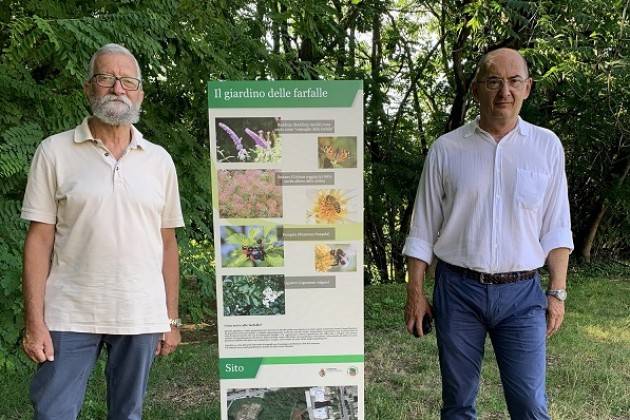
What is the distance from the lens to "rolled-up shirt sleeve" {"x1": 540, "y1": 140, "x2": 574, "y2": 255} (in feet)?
8.18

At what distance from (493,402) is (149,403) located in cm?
248

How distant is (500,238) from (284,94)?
1.19 metres

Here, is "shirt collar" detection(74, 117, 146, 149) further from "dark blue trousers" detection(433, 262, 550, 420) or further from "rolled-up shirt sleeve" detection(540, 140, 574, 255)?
"rolled-up shirt sleeve" detection(540, 140, 574, 255)

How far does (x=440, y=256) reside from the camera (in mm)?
2605

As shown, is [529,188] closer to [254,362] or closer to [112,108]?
[254,362]

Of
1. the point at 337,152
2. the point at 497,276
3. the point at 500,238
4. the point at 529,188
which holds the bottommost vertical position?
the point at 497,276

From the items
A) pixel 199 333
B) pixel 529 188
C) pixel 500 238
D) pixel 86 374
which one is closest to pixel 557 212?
pixel 529 188

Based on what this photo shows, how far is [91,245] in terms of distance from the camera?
220 centimetres

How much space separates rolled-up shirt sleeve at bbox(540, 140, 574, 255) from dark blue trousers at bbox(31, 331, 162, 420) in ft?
5.98

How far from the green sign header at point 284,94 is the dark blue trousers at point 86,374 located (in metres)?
1.12

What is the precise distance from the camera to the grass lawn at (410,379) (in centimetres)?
379

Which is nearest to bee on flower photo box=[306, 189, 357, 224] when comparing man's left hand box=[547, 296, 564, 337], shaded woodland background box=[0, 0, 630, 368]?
man's left hand box=[547, 296, 564, 337]

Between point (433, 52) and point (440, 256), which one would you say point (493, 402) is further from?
point (433, 52)

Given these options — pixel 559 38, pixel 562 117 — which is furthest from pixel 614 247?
pixel 559 38
